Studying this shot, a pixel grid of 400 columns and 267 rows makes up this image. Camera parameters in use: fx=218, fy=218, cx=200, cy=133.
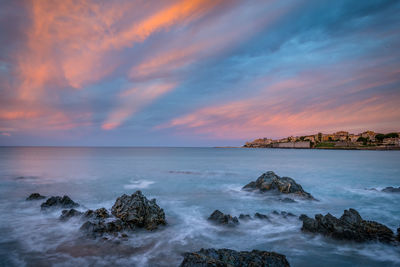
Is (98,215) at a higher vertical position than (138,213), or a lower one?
lower

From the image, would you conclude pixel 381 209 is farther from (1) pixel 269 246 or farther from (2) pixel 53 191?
(2) pixel 53 191

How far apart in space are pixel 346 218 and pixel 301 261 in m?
2.24

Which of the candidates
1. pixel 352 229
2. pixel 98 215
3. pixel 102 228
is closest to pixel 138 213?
pixel 102 228

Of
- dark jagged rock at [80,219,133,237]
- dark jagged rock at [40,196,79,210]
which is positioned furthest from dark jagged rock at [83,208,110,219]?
dark jagged rock at [40,196,79,210]

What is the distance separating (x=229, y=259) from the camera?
4.16 meters

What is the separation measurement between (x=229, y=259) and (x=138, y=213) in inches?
161

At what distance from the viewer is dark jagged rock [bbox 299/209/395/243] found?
606cm

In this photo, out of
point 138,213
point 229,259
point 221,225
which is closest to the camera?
point 229,259

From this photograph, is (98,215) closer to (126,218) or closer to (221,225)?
(126,218)

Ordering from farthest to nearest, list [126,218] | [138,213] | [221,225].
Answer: [221,225]
[138,213]
[126,218]

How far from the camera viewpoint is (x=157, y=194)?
13766mm

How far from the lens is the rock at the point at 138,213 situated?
7.10 meters

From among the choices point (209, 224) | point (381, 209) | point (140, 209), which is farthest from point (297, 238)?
point (381, 209)

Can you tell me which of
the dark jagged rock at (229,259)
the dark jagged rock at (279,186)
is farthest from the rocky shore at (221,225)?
the dark jagged rock at (279,186)
